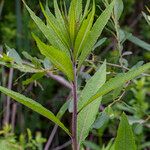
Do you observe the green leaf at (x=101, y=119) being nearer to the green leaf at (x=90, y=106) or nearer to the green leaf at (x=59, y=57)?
the green leaf at (x=90, y=106)

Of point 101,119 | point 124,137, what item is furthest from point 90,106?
point 101,119

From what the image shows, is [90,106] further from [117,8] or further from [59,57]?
[117,8]

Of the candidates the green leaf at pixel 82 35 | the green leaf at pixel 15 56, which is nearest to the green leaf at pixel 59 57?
the green leaf at pixel 82 35

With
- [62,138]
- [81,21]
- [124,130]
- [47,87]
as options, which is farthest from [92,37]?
[62,138]

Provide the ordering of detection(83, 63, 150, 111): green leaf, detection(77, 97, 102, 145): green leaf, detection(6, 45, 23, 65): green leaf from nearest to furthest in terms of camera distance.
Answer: detection(83, 63, 150, 111): green leaf < detection(77, 97, 102, 145): green leaf < detection(6, 45, 23, 65): green leaf

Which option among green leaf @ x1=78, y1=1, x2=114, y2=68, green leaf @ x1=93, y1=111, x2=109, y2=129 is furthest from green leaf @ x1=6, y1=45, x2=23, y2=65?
green leaf @ x1=78, y1=1, x2=114, y2=68

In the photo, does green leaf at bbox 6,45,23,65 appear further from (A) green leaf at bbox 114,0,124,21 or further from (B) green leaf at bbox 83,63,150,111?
(B) green leaf at bbox 83,63,150,111

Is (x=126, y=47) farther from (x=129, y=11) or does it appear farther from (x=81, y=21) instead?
(x=81, y=21)
